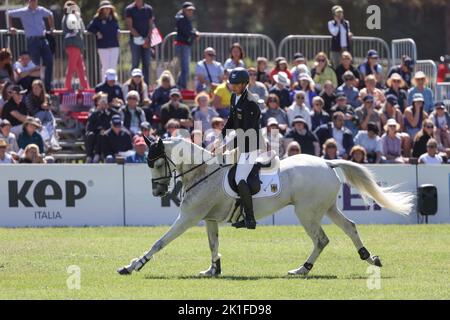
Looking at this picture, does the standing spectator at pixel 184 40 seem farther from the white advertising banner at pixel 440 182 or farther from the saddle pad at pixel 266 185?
the saddle pad at pixel 266 185

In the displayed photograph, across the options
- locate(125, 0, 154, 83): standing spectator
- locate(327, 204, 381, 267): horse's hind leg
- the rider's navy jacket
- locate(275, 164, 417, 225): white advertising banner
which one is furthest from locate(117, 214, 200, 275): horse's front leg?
locate(125, 0, 154, 83): standing spectator

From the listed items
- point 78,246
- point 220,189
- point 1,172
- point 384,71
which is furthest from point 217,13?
point 220,189

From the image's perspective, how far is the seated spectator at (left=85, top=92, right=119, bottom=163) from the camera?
76.6 feet

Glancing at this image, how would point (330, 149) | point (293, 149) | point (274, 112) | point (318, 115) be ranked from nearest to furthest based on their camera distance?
point (293, 149) → point (330, 149) → point (274, 112) → point (318, 115)

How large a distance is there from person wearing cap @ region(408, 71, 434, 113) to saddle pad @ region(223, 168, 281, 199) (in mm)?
12500

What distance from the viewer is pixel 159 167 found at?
14430 mm

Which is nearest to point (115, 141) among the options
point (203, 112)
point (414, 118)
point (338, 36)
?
point (203, 112)

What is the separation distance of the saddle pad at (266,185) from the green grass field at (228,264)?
105 centimetres

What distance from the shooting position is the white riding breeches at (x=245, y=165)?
48.1 feet

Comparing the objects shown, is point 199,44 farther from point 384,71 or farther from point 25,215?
point 25,215

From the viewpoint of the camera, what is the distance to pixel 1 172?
2142 centimetres

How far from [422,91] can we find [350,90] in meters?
1.86

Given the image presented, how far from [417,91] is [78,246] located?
11.7 m

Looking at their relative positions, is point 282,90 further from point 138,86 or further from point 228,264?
point 228,264
